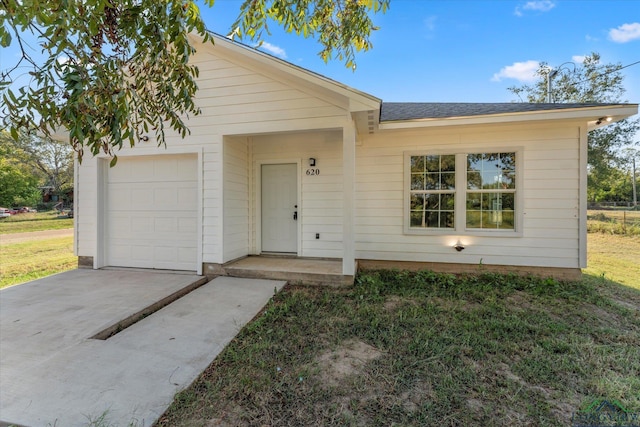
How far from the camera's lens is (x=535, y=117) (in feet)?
15.0

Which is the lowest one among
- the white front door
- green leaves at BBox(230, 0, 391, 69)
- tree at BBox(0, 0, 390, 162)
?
the white front door

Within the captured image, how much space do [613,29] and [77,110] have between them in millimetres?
14057

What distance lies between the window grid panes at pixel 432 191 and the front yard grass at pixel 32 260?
7.45m

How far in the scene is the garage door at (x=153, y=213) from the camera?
5316 mm

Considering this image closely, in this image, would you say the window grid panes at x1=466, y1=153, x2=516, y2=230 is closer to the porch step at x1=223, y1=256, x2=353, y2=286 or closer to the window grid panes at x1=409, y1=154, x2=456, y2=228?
the window grid panes at x1=409, y1=154, x2=456, y2=228

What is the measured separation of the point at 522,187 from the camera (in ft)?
16.6

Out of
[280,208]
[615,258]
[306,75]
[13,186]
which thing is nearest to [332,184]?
[280,208]

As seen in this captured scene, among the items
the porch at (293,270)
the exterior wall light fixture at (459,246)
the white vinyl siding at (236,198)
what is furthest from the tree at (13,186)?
the exterior wall light fixture at (459,246)

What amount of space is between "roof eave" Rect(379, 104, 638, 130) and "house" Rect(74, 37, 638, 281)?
17mm

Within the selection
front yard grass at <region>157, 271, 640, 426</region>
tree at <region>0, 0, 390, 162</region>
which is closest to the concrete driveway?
front yard grass at <region>157, 271, 640, 426</region>

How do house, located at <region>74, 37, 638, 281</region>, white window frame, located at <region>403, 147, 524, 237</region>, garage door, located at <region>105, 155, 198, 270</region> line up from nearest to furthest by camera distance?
house, located at <region>74, 37, 638, 281</region> < white window frame, located at <region>403, 147, 524, 237</region> < garage door, located at <region>105, 155, 198, 270</region>

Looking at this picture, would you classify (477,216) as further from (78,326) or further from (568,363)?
(78,326)

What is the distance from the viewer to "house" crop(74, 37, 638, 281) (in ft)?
15.6

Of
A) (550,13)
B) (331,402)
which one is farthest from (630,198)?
(331,402)
